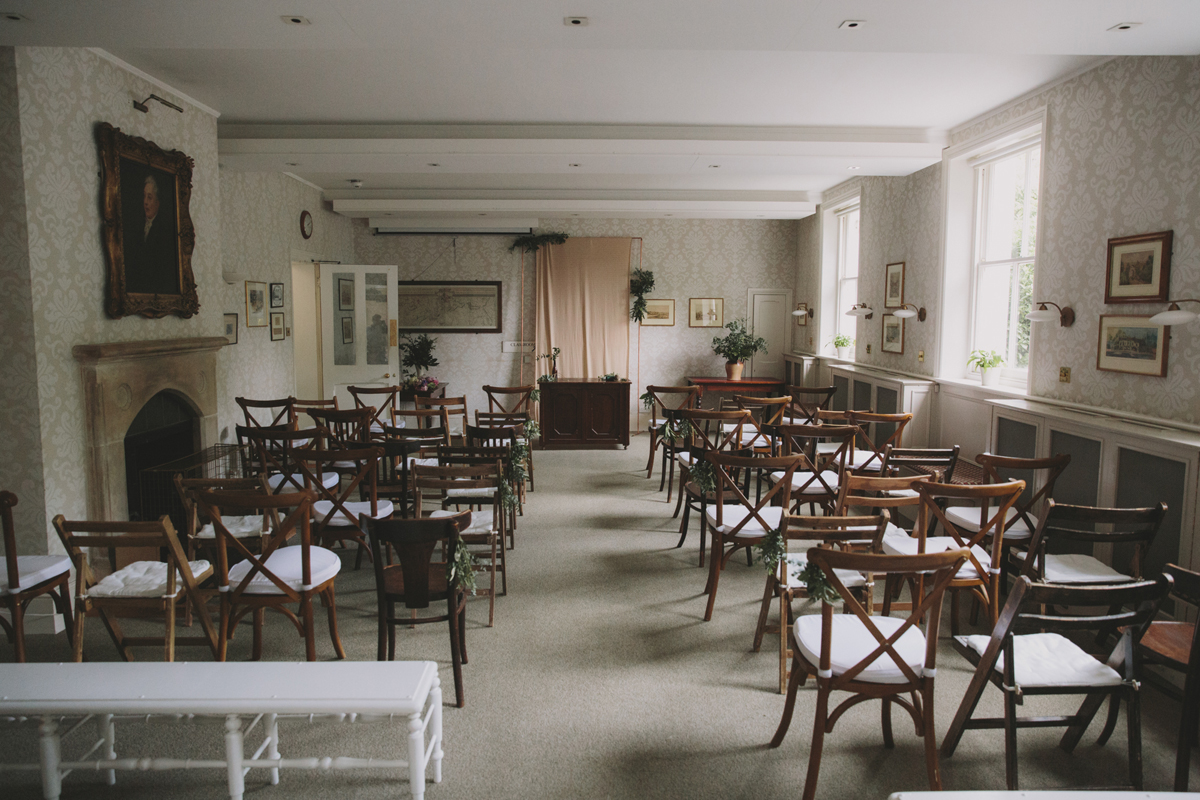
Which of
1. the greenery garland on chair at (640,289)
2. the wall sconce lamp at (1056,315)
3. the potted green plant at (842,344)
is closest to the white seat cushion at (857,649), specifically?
the wall sconce lamp at (1056,315)

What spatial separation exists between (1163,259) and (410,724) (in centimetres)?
427

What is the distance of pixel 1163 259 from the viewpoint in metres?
3.88

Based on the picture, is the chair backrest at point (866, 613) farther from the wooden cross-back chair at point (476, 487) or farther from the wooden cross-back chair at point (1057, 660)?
the wooden cross-back chair at point (476, 487)

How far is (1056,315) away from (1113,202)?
731 millimetres

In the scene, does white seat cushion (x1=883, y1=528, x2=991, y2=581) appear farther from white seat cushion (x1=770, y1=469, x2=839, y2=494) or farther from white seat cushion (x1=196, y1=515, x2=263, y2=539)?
white seat cushion (x1=196, y1=515, x2=263, y2=539)

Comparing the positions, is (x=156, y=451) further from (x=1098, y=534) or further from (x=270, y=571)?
(x=1098, y=534)

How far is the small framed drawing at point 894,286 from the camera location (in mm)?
6885

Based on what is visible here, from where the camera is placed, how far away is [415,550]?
2994 mm

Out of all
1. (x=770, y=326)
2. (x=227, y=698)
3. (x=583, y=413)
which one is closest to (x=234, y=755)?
(x=227, y=698)

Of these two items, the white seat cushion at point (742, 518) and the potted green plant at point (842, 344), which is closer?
the white seat cushion at point (742, 518)

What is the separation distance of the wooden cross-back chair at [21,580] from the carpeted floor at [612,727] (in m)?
0.41

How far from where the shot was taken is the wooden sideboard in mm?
8867

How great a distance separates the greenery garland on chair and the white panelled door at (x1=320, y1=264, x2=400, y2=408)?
342cm

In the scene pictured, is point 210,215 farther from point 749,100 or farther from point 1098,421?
point 1098,421
